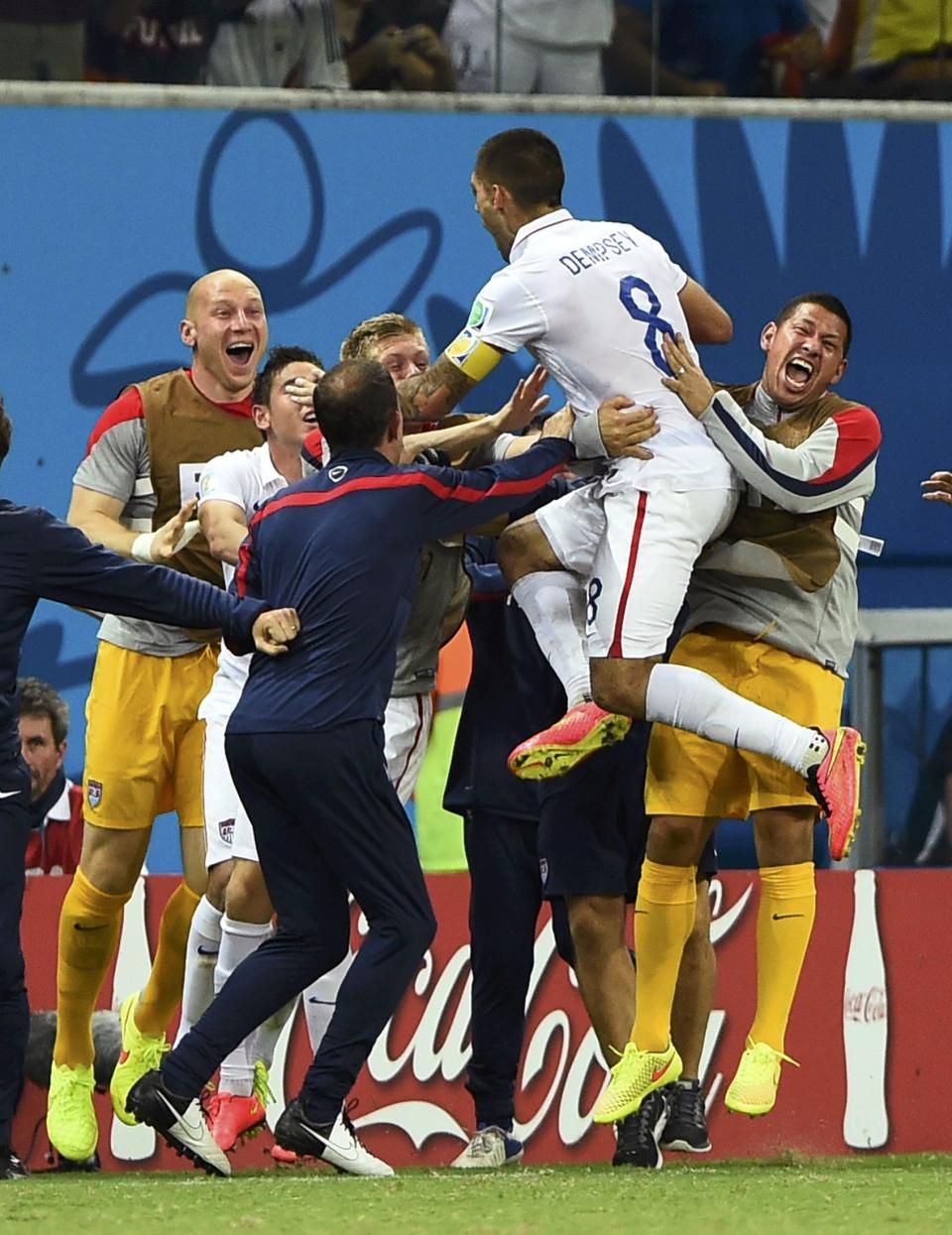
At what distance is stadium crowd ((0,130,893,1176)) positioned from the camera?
5828 millimetres

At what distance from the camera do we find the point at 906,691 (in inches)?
431

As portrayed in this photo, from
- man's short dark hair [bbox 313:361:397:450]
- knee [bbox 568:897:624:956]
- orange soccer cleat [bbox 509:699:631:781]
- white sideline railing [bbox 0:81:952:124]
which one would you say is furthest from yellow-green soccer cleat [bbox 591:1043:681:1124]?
white sideline railing [bbox 0:81:952:124]

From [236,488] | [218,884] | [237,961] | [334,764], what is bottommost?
[237,961]

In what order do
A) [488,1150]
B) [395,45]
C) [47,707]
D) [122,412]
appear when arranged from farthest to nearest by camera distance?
[395,45] < [47,707] < [122,412] < [488,1150]

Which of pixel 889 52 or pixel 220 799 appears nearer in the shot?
pixel 220 799

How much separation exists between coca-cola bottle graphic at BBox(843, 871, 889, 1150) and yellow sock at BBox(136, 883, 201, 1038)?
232 cm

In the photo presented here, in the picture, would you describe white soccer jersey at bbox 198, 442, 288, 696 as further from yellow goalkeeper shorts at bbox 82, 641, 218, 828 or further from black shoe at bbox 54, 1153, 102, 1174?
black shoe at bbox 54, 1153, 102, 1174

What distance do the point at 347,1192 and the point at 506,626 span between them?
2.06 meters

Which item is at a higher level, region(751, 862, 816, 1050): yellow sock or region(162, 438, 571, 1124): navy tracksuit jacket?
region(162, 438, 571, 1124): navy tracksuit jacket

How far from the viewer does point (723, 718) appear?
610 centimetres

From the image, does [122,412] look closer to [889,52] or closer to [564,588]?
[564,588]

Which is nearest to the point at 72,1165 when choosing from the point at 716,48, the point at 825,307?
the point at 825,307

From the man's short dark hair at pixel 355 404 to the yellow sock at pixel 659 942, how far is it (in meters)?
1.39

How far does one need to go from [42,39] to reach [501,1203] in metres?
7.16
